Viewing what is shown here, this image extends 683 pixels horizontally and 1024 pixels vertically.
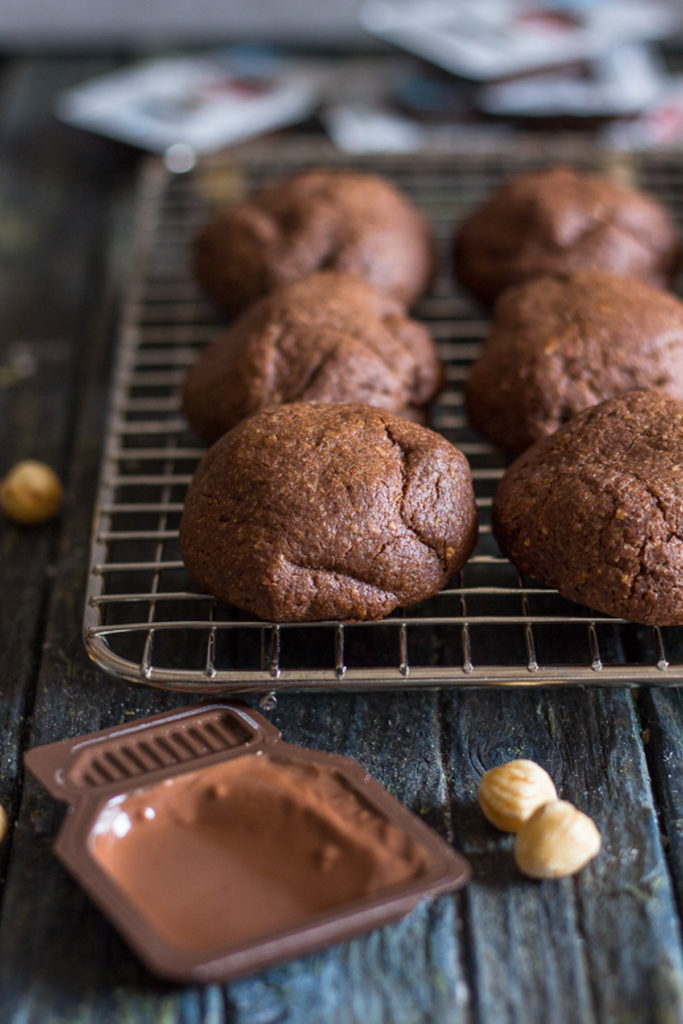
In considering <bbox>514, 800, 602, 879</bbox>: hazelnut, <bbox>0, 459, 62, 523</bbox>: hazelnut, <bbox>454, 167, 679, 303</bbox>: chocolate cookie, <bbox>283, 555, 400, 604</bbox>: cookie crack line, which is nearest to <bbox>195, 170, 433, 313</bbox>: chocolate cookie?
<bbox>454, 167, 679, 303</bbox>: chocolate cookie

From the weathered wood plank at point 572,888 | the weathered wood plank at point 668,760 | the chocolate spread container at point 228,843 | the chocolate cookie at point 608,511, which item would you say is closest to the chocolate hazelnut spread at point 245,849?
the chocolate spread container at point 228,843

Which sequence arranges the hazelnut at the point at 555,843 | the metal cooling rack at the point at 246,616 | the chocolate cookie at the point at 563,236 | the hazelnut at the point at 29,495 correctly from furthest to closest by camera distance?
1. the chocolate cookie at the point at 563,236
2. the hazelnut at the point at 29,495
3. the metal cooling rack at the point at 246,616
4. the hazelnut at the point at 555,843

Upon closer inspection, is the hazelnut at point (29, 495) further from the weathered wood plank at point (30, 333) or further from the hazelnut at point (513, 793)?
the hazelnut at point (513, 793)

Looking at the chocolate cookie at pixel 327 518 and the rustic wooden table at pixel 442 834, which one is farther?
the chocolate cookie at pixel 327 518

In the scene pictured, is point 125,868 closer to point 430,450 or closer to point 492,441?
point 430,450

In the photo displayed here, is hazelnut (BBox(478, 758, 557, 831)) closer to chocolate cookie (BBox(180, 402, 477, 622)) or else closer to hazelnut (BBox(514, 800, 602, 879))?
hazelnut (BBox(514, 800, 602, 879))

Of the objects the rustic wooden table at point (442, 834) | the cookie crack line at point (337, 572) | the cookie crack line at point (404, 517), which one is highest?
the cookie crack line at point (404, 517)

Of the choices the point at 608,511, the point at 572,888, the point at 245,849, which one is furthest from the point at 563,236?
the point at 245,849

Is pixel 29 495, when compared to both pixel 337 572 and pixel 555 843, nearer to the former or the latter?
pixel 337 572
